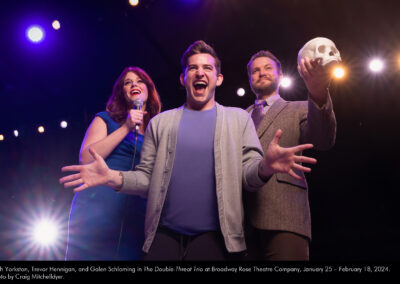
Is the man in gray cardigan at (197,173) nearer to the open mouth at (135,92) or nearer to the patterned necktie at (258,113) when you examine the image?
the patterned necktie at (258,113)

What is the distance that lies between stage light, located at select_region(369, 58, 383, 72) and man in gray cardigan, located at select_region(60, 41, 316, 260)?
13.5 ft

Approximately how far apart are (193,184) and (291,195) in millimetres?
626

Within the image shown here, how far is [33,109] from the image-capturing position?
511 cm

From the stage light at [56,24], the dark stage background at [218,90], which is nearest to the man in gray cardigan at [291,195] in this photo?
the dark stage background at [218,90]

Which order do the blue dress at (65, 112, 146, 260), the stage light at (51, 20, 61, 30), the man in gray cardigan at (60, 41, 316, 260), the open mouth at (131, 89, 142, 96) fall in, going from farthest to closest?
the stage light at (51, 20, 61, 30) < the open mouth at (131, 89, 142, 96) < the blue dress at (65, 112, 146, 260) < the man in gray cardigan at (60, 41, 316, 260)

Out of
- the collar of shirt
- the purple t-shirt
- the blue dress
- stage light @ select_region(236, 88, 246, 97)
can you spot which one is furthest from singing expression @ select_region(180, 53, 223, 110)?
stage light @ select_region(236, 88, 246, 97)

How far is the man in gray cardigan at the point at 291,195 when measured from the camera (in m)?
1.76

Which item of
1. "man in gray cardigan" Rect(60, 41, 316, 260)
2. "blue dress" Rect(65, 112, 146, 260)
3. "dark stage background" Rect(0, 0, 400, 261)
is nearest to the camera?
"man in gray cardigan" Rect(60, 41, 316, 260)

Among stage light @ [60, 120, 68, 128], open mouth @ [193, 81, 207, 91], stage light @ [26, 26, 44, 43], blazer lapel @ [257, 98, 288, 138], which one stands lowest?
blazer lapel @ [257, 98, 288, 138]

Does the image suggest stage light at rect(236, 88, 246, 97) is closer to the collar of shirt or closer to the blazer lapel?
the collar of shirt

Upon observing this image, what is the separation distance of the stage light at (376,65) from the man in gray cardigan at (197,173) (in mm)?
4116

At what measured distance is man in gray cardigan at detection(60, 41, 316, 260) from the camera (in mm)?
1629

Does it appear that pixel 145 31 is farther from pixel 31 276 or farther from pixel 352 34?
pixel 31 276

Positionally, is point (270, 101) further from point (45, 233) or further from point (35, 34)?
point (45, 233)
